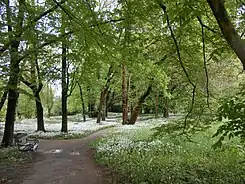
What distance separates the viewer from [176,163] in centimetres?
754

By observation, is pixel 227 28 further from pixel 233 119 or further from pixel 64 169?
pixel 64 169

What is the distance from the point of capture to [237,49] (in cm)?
309

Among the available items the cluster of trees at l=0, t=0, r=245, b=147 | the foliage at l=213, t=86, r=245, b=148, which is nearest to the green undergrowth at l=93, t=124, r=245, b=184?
the foliage at l=213, t=86, r=245, b=148

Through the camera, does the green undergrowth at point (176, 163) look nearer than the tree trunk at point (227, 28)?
No

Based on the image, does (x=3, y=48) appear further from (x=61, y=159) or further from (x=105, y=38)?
(x=105, y=38)

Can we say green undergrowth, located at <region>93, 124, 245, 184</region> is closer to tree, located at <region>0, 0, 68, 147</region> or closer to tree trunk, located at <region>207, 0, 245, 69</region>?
tree trunk, located at <region>207, 0, 245, 69</region>

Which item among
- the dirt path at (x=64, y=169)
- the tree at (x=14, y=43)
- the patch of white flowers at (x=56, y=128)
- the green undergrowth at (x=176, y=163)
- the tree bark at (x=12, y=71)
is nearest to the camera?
the green undergrowth at (x=176, y=163)

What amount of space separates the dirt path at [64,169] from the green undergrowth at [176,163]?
0.52 metres

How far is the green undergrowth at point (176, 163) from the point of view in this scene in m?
6.27

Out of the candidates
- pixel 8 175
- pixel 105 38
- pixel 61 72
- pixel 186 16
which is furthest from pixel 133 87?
pixel 186 16

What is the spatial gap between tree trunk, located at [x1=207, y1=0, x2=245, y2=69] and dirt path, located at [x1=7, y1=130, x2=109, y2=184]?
5.45 metres

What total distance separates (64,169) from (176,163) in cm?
370

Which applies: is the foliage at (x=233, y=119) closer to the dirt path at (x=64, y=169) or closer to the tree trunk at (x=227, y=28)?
the tree trunk at (x=227, y=28)

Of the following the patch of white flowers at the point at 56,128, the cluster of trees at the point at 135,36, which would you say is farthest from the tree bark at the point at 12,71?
the patch of white flowers at the point at 56,128
